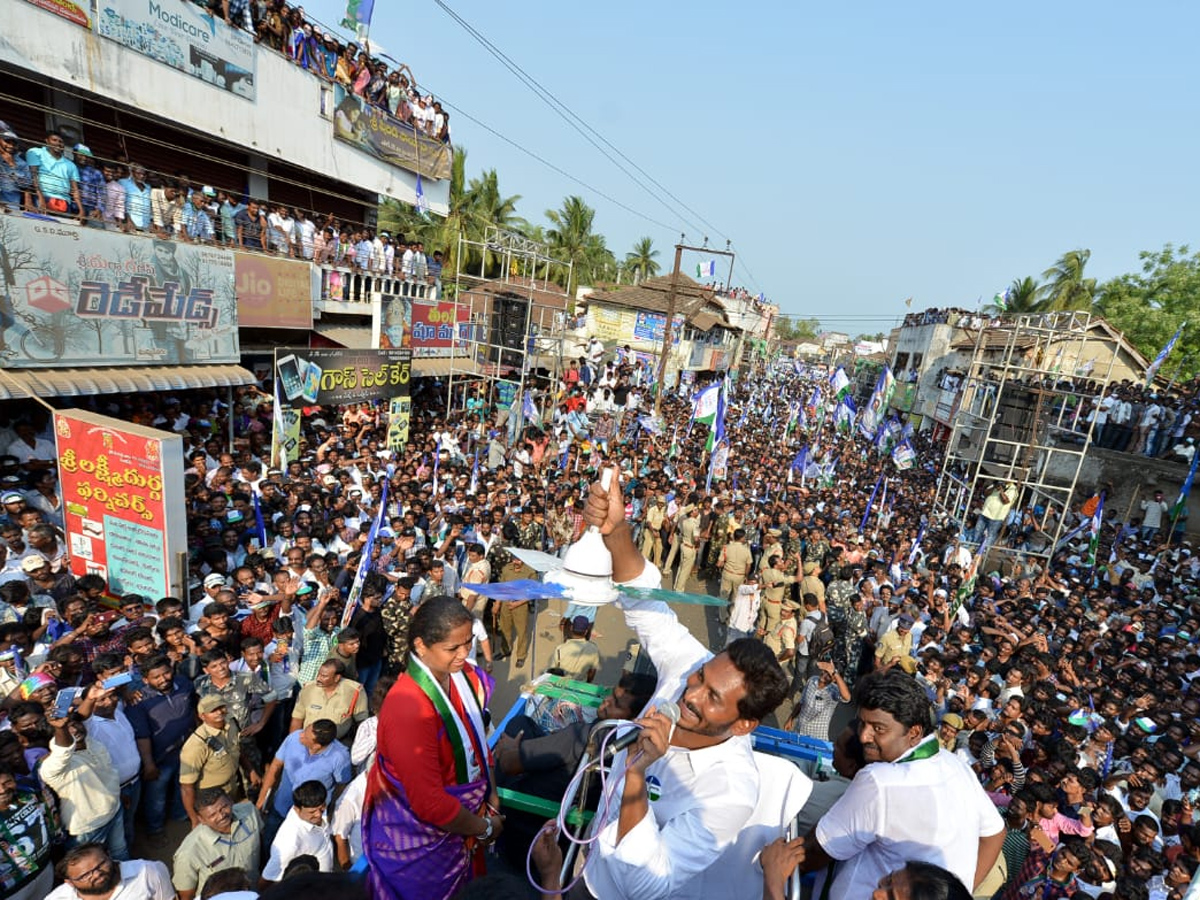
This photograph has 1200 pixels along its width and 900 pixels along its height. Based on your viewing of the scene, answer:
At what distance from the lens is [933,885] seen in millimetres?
1729

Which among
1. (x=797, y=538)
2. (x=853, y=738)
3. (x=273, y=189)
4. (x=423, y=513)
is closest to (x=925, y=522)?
(x=797, y=538)

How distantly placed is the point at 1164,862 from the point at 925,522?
329 inches

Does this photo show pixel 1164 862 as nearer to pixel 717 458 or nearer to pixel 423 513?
pixel 423 513

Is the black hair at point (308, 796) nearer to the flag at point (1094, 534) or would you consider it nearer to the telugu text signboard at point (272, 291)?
the telugu text signboard at point (272, 291)

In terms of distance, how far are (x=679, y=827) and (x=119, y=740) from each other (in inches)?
158

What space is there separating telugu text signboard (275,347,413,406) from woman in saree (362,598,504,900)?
897cm

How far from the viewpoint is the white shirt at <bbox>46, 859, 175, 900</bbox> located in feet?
9.56

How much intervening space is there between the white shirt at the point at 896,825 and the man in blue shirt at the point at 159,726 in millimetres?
4329

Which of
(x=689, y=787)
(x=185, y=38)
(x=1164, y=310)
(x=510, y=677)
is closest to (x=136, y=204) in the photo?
(x=185, y=38)

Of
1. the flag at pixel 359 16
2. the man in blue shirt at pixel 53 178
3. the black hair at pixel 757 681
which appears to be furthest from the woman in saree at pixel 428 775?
the flag at pixel 359 16

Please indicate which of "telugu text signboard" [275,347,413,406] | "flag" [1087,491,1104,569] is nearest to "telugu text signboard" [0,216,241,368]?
"telugu text signboard" [275,347,413,406]

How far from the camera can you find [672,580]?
1125 centimetres

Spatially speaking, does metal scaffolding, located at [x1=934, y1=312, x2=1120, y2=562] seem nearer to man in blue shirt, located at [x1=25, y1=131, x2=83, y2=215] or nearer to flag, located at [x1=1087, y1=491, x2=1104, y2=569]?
flag, located at [x1=1087, y1=491, x2=1104, y2=569]

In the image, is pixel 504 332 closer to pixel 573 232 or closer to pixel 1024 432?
pixel 1024 432
